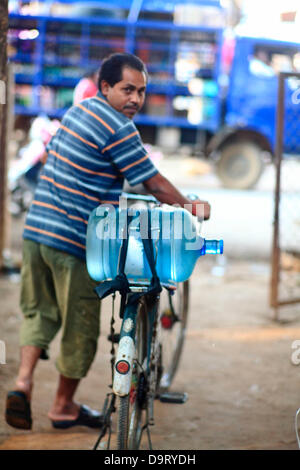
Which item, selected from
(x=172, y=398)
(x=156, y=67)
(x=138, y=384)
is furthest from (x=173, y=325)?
(x=156, y=67)

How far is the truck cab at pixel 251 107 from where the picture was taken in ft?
39.4

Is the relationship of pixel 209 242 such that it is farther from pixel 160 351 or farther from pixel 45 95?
pixel 45 95

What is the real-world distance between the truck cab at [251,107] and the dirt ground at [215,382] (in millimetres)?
6897

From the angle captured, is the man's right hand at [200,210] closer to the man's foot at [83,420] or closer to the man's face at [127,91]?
the man's face at [127,91]

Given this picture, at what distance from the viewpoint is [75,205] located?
2941 millimetres

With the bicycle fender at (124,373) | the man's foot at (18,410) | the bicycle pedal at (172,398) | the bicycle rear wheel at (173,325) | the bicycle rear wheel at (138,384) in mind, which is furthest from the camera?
the bicycle rear wheel at (173,325)

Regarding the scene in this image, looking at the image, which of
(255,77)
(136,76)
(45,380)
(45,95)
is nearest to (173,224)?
(136,76)

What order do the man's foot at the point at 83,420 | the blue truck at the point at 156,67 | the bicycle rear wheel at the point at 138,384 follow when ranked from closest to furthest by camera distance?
the bicycle rear wheel at the point at 138,384 → the man's foot at the point at 83,420 → the blue truck at the point at 156,67

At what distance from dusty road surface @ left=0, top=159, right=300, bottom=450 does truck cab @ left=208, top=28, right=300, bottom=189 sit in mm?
6920

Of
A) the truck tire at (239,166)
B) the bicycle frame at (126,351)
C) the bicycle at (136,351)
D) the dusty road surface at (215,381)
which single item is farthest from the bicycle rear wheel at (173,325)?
the truck tire at (239,166)

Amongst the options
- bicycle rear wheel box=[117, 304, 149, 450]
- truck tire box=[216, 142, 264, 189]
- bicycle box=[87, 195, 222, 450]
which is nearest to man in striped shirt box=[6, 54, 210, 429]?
bicycle box=[87, 195, 222, 450]

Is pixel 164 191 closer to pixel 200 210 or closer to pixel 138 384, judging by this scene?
pixel 200 210

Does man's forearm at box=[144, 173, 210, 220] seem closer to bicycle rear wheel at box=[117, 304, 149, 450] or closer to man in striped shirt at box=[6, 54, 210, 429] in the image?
man in striped shirt at box=[6, 54, 210, 429]

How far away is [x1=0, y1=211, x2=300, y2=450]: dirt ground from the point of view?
3.16m
